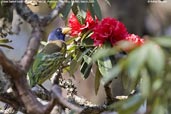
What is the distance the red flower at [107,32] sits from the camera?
1.14 m

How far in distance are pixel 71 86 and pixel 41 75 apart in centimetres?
9

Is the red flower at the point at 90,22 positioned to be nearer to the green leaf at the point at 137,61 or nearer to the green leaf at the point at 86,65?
the green leaf at the point at 86,65

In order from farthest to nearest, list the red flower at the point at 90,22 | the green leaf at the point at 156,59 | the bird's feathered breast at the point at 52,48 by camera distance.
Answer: the bird's feathered breast at the point at 52,48 < the red flower at the point at 90,22 < the green leaf at the point at 156,59

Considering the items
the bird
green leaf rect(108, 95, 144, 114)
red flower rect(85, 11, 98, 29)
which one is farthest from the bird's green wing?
green leaf rect(108, 95, 144, 114)

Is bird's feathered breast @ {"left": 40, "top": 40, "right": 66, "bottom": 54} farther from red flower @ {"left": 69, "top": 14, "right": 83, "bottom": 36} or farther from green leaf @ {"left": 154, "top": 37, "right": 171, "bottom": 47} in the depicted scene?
green leaf @ {"left": 154, "top": 37, "right": 171, "bottom": 47}

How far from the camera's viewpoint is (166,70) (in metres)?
0.58

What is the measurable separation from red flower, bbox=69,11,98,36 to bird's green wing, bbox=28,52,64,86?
74 millimetres

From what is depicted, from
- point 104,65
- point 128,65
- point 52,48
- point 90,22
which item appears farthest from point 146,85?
point 52,48

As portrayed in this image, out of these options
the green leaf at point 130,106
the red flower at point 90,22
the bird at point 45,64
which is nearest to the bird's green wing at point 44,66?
the bird at point 45,64

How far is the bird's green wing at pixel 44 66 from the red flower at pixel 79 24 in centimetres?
7

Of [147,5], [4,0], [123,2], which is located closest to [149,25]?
[147,5]

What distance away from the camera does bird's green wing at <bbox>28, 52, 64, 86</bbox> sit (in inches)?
48.8

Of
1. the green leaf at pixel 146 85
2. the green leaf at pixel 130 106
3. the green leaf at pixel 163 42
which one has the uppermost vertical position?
the green leaf at pixel 163 42

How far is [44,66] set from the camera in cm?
125
